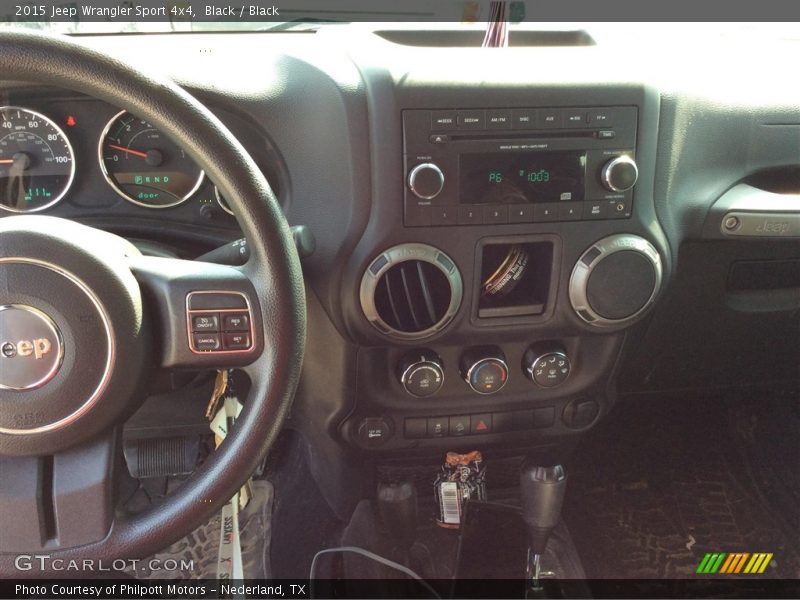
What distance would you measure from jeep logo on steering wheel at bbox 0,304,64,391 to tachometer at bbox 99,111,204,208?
0.38m

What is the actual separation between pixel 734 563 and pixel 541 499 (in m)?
0.54

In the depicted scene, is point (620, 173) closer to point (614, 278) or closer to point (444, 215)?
point (614, 278)

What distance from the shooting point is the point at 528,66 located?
111cm

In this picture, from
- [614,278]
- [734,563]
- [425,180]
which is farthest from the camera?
[734,563]

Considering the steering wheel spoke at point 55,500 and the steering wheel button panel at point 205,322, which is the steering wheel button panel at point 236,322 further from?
the steering wheel spoke at point 55,500

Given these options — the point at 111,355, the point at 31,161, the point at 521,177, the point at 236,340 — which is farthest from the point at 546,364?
the point at 31,161

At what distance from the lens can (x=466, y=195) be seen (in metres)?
1.11

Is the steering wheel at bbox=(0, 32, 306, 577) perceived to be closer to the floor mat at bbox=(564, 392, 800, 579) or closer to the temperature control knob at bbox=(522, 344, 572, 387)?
the temperature control knob at bbox=(522, 344, 572, 387)

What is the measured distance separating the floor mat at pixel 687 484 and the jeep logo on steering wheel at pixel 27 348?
1186 mm

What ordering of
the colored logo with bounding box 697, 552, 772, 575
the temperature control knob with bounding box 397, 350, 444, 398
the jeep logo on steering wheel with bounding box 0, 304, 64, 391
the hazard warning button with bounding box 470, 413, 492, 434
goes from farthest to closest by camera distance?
the colored logo with bounding box 697, 552, 772, 575, the hazard warning button with bounding box 470, 413, 492, 434, the temperature control knob with bounding box 397, 350, 444, 398, the jeep logo on steering wheel with bounding box 0, 304, 64, 391

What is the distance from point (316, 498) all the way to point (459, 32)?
102 cm

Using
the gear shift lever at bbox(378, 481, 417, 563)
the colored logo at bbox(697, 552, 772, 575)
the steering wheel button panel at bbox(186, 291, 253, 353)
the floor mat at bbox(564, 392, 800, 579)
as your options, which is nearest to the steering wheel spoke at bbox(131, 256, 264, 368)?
the steering wheel button panel at bbox(186, 291, 253, 353)

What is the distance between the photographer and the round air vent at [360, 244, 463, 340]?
1.11 metres

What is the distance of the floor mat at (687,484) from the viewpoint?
5.34 ft
